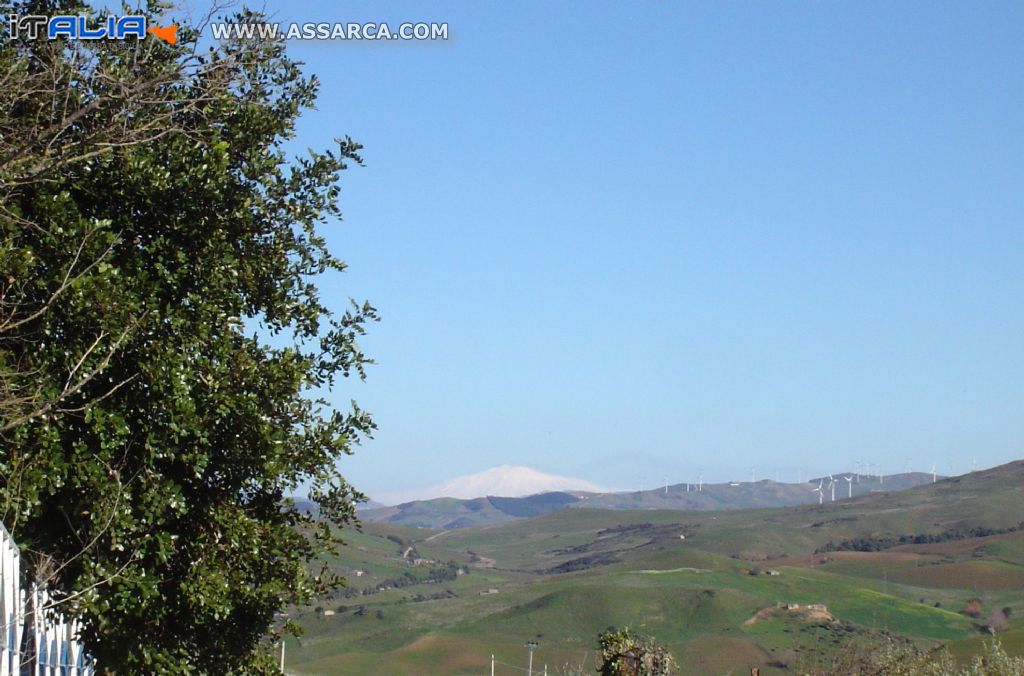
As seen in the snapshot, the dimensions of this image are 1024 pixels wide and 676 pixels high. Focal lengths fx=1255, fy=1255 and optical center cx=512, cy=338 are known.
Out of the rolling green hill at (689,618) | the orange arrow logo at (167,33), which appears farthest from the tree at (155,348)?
the rolling green hill at (689,618)

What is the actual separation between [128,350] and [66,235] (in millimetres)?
1571

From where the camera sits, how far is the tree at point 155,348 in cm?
1484

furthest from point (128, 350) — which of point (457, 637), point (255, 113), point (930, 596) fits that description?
point (930, 596)

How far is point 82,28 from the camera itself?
17.0 meters

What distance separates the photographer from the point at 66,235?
1520 centimetres

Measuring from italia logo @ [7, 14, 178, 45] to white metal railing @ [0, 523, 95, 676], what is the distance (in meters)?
6.53

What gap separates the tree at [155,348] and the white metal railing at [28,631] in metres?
0.40

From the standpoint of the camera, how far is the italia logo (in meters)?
16.5

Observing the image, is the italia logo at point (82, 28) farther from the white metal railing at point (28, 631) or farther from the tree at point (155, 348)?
the white metal railing at point (28, 631)

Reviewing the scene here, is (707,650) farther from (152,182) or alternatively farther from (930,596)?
(152,182)

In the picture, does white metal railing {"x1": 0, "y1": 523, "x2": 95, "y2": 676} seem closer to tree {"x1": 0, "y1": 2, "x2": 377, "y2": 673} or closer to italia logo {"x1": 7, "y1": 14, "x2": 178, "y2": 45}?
tree {"x1": 0, "y1": 2, "x2": 377, "y2": 673}

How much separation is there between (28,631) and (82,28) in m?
8.27

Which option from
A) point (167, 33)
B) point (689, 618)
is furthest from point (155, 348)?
point (689, 618)

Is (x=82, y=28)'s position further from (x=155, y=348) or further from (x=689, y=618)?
(x=689, y=618)
